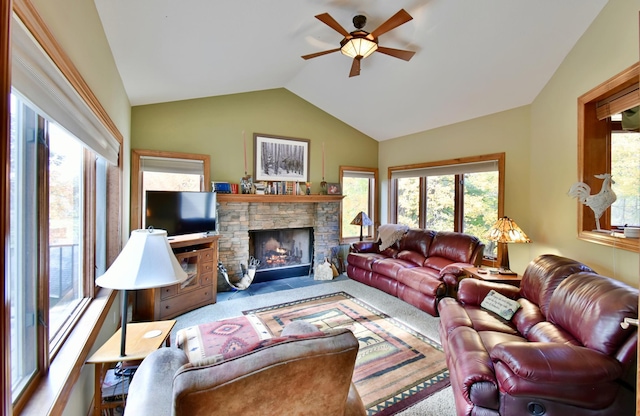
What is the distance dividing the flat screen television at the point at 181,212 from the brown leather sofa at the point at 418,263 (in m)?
2.49

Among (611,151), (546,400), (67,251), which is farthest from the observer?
(611,151)

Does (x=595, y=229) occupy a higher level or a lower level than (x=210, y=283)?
higher

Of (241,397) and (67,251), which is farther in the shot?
(67,251)

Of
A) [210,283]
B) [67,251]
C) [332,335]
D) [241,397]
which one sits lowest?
[210,283]

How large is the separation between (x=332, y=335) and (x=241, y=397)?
378 millimetres

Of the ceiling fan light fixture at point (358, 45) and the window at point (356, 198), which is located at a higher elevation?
the ceiling fan light fixture at point (358, 45)

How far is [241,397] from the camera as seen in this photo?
944mm

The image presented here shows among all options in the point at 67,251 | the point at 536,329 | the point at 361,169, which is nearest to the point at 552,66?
the point at 536,329

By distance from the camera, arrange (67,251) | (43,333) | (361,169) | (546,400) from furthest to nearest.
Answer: (361,169) < (67,251) < (546,400) < (43,333)

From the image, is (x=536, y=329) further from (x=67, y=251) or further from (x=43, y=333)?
(x=67, y=251)

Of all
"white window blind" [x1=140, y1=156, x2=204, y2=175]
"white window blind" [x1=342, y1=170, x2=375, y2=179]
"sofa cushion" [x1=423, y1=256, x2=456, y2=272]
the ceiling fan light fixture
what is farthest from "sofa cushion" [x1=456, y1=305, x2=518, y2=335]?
"white window blind" [x1=140, y1=156, x2=204, y2=175]

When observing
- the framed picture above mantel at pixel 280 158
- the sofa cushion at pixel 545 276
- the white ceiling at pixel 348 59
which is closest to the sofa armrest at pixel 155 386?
the white ceiling at pixel 348 59

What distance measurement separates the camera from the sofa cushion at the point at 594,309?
154 cm

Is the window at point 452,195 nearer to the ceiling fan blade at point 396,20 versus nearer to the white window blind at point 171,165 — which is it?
the ceiling fan blade at point 396,20
